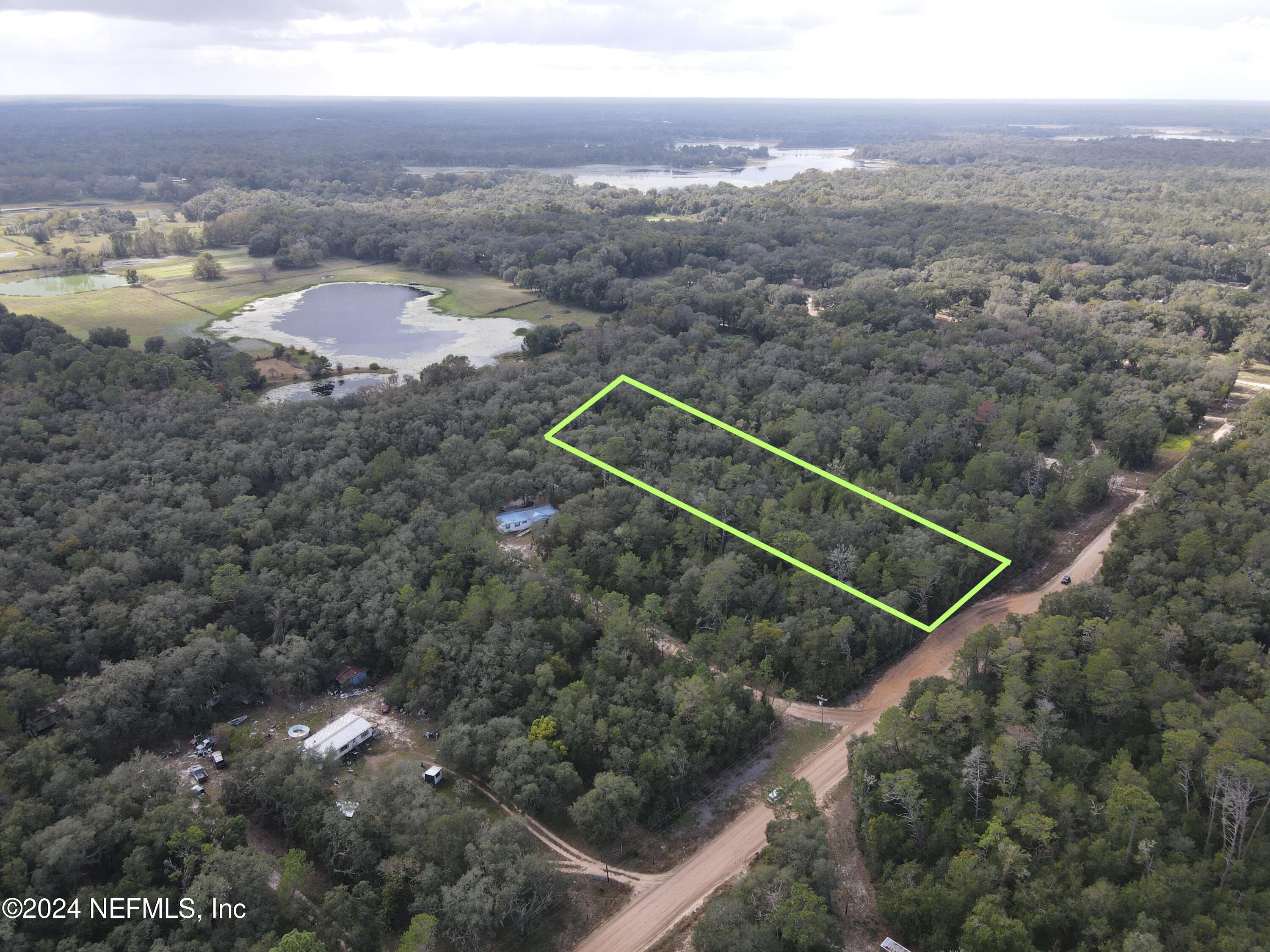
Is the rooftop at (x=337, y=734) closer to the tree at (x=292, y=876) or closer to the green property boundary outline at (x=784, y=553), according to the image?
the tree at (x=292, y=876)

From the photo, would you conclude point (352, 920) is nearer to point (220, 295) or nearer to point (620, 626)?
point (620, 626)

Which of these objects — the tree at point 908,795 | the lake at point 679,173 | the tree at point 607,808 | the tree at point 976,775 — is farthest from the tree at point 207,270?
the tree at point 976,775

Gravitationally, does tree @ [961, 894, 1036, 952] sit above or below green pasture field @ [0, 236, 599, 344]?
below

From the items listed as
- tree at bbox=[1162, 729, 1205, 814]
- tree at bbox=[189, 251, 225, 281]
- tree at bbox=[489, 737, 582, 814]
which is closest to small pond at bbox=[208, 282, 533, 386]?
tree at bbox=[189, 251, 225, 281]

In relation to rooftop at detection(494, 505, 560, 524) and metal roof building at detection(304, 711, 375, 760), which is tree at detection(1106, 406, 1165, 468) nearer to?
rooftop at detection(494, 505, 560, 524)

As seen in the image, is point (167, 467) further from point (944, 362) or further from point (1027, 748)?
point (944, 362)

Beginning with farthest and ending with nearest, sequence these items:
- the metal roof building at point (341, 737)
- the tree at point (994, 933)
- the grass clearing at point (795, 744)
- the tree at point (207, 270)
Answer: the tree at point (207, 270), the grass clearing at point (795, 744), the metal roof building at point (341, 737), the tree at point (994, 933)
